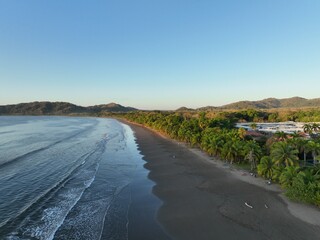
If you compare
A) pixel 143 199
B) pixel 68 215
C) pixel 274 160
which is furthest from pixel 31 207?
pixel 274 160

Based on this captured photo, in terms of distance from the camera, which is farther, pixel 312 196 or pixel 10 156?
pixel 10 156

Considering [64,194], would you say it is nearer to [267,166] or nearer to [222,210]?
[222,210]

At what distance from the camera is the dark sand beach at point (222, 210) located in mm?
22242

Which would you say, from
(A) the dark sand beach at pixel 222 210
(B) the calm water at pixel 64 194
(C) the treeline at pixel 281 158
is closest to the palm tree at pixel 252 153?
(C) the treeline at pixel 281 158

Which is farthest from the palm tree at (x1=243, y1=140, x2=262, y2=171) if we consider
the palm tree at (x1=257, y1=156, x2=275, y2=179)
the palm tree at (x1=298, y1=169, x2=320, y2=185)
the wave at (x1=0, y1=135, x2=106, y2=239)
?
the wave at (x1=0, y1=135, x2=106, y2=239)

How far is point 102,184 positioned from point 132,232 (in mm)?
14518

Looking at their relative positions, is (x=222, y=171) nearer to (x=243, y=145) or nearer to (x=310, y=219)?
(x=243, y=145)

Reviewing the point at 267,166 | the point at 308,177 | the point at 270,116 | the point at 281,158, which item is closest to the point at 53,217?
the point at 308,177

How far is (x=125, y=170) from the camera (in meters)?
44.3

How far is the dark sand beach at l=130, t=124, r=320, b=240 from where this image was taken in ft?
73.0

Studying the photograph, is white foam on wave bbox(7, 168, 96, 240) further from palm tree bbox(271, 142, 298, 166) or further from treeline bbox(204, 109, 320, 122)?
treeline bbox(204, 109, 320, 122)

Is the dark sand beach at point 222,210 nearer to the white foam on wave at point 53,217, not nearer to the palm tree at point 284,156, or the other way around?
the palm tree at point 284,156

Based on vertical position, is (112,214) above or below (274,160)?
below

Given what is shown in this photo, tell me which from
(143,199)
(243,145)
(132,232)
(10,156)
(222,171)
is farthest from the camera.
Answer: (10,156)
